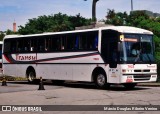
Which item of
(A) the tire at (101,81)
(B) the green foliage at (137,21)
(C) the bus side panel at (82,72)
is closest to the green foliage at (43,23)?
(B) the green foliage at (137,21)

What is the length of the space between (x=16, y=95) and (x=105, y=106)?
521 centimetres

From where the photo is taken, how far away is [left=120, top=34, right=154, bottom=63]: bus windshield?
70.1 ft

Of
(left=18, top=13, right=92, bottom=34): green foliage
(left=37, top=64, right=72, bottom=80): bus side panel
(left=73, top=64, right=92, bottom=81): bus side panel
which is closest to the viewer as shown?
(left=73, top=64, right=92, bottom=81): bus side panel

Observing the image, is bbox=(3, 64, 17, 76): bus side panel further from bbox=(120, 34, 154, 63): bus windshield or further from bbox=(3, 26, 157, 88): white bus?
bbox=(120, 34, 154, 63): bus windshield

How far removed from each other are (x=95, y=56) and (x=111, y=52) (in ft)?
3.79

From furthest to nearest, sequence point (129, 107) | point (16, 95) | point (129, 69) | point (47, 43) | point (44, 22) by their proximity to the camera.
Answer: point (44, 22) < point (47, 43) < point (129, 69) < point (16, 95) < point (129, 107)

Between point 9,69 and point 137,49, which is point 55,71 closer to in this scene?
point 9,69

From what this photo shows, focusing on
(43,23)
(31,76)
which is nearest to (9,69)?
(31,76)

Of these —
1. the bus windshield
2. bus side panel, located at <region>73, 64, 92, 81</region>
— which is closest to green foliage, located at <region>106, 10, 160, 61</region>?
bus side panel, located at <region>73, 64, 92, 81</region>

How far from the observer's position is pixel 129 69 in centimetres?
2131

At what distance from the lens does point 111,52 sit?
2186 cm

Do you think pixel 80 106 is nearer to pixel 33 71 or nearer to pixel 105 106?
pixel 105 106

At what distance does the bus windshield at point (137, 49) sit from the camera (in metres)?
21.4

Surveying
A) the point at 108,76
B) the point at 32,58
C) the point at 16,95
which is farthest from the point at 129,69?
the point at 32,58
